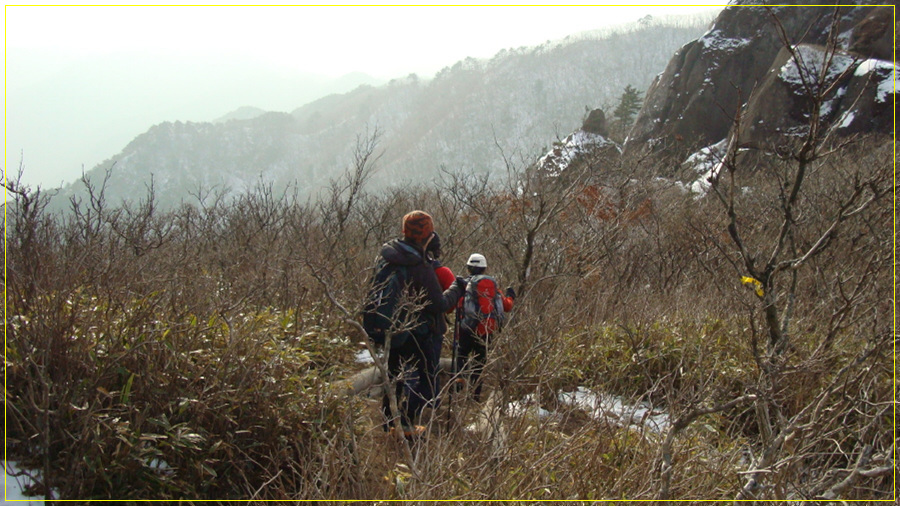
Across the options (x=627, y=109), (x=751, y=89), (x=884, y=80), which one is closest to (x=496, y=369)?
(x=884, y=80)

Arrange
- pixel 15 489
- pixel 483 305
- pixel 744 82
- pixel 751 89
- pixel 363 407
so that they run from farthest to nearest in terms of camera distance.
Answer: pixel 744 82 < pixel 751 89 < pixel 483 305 < pixel 363 407 < pixel 15 489

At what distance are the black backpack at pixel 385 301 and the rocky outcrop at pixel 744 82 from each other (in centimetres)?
2018

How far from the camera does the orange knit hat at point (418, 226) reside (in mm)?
3428

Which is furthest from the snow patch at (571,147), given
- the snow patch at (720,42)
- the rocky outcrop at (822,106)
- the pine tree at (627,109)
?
the pine tree at (627,109)

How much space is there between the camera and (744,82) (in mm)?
26609

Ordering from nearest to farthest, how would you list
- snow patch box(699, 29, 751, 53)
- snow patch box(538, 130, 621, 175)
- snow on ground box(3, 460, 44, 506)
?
snow on ground box(3, 460, 44, 506), snow patch box(538, 130, 621, 175), snow patch box(699, 29, 751, 53)

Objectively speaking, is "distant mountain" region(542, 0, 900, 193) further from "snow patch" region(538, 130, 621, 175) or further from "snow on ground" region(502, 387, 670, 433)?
"snow on ground" region(502, 387, 670, 433)

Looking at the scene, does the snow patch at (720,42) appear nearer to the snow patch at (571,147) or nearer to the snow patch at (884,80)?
the snow patch at (571,147)

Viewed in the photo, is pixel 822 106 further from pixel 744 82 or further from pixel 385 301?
pixel 385 301

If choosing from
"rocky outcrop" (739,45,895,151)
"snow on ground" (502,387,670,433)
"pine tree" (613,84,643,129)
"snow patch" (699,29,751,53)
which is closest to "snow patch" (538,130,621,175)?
"rocky outcrop" (739,45,895,151)

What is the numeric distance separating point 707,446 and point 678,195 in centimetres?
1472

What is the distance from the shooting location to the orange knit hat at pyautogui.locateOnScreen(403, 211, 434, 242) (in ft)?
11.2

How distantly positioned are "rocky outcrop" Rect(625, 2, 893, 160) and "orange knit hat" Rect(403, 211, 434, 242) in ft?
65.9

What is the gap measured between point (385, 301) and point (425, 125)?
112951 mm
